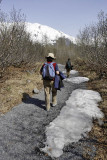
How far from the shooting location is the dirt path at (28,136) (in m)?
3.37

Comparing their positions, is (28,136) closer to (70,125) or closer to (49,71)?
(70,125)

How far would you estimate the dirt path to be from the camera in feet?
11.0

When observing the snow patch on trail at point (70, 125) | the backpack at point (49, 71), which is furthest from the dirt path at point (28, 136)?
the backpack at point (49, 71)

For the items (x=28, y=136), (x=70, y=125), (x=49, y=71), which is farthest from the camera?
(x=49, y=71)

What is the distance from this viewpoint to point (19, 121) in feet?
16.5

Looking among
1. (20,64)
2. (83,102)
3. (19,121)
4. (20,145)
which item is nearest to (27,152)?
(20,145)

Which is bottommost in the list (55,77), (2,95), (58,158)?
(58,158)

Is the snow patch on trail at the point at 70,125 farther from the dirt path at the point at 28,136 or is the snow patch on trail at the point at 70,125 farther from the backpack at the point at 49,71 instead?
the backpack at the point at 49,71

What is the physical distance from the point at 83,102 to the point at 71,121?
85.6 inches

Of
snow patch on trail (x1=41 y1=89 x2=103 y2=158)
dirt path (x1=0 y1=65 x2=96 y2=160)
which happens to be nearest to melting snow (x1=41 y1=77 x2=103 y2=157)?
snow patch on trail (x1=41 y1=89 x2=103 y2=158)

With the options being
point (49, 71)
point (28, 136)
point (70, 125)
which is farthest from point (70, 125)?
point (49, 71)

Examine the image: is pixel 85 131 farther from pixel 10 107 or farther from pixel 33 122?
pixel 10 107

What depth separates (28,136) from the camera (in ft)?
13.5

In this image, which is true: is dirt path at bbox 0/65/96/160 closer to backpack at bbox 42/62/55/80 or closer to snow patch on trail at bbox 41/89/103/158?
snow patch on trail at bbox 41/89/103/158
